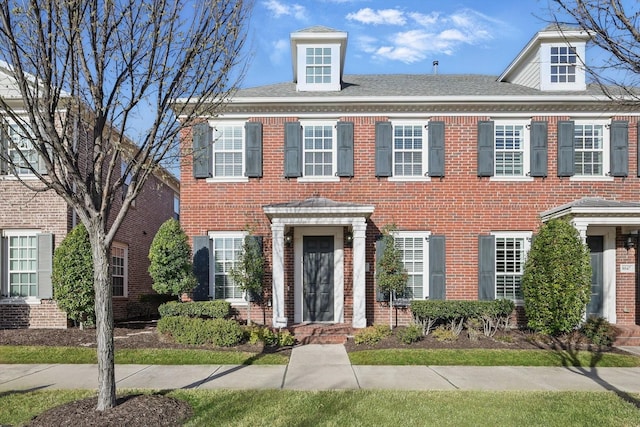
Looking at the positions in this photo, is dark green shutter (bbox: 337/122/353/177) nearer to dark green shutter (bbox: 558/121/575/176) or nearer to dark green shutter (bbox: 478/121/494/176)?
dark green shutter (bbox: 478/121/494/176)

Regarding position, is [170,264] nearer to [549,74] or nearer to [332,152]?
[332,152]

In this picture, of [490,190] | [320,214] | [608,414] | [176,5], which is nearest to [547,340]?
[490,190]

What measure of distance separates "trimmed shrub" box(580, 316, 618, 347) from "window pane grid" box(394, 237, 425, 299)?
151 inches

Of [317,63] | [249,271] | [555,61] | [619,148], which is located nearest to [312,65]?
[317,63]

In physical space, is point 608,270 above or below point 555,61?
below

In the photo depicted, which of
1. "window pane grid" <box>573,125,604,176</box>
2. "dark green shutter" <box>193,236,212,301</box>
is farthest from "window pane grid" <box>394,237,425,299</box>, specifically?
"dark green shutter" <box>193,236,212,301</box>

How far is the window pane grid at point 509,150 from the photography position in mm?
12172

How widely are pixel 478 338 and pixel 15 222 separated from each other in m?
11.9

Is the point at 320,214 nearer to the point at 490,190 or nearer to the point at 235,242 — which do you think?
the point at 235,242

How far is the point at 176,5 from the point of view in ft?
17.3

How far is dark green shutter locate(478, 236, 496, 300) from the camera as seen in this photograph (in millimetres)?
11750

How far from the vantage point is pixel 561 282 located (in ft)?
33.8

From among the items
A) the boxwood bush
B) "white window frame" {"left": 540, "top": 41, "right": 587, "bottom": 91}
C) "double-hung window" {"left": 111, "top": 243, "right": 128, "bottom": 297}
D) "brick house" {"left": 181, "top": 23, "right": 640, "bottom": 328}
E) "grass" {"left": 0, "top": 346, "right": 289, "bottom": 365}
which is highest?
"white window frame" {"left": 540, "top": 41, "right": 587, "bottom": 91}

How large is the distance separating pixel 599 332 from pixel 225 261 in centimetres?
917
